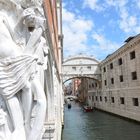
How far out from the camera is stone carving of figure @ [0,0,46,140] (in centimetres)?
174

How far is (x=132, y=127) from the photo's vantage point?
58.2 feet

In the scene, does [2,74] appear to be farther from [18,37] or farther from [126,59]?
[126,59]

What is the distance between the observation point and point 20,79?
→ 1.77 metres

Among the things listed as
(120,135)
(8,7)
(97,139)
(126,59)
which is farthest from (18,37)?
(126,59)

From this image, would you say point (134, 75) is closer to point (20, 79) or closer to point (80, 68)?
point (80, 68)

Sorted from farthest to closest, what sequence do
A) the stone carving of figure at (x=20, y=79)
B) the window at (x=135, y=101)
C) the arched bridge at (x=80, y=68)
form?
the arched bridge at (x=80, y=68) < the window at (x=135, y=101) < the stone carving of figure at (x=20, y=79)

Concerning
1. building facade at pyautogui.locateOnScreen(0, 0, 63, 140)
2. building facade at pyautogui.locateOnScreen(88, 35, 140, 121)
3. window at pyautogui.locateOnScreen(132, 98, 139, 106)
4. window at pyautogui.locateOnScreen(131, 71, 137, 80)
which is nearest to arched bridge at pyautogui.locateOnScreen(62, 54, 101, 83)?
building facade at pyautogui.locateOnScreen(88, 35, 140, 121)

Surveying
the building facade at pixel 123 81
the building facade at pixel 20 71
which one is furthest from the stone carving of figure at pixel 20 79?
the building facade at pixel 123 81

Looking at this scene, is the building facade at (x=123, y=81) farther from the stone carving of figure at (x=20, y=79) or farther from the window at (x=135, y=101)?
the stone carving of figure at (x=20, y=79)

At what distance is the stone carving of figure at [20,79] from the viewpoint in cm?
174

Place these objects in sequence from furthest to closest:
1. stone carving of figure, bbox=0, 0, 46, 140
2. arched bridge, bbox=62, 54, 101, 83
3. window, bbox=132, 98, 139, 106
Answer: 1. arched bridge, bbox=62, 54, 101, 83
2. window, bbox=132, 98, 139, 106
3. stone carving of figure, bbox=0, 0, 46, 140

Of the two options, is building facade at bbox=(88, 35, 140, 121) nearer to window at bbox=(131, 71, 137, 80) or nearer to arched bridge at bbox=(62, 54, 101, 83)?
window at bbox=(131, 71, 137, 80)

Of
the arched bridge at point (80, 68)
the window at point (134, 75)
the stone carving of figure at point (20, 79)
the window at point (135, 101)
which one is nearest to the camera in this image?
the stone carving of figure at point (20, 79)

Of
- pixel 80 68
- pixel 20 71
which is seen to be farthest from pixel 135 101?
pixel 20 71
